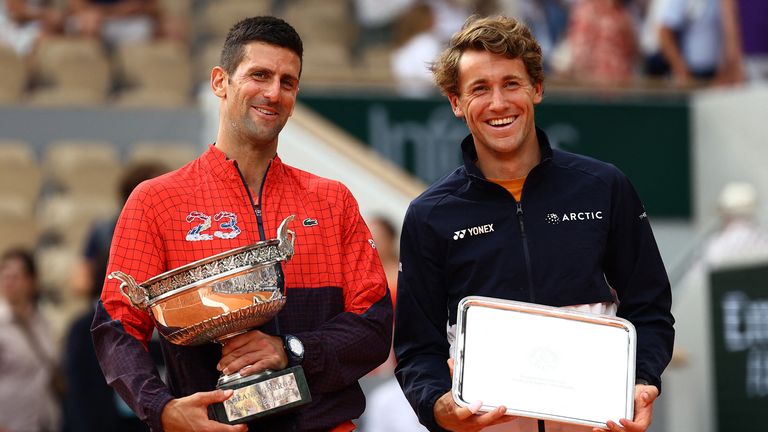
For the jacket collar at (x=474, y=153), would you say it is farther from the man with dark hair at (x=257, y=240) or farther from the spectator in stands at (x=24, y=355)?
the spectator in stands at (x=24, y=355)

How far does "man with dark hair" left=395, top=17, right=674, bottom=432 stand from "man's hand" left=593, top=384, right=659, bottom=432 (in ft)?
0.42

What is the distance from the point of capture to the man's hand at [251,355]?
3.77m

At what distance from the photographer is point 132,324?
387cm

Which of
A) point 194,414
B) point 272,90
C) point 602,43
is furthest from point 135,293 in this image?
point 602,43

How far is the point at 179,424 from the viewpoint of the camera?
3672mm

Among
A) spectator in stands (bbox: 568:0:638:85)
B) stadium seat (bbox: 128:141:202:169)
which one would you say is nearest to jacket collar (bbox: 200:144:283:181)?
stadium seat (bbox: 128:141:202:169)

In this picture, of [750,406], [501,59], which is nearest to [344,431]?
[501,59]

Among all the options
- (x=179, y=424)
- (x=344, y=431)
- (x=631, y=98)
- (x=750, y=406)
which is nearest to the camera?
(x=179, y=424)

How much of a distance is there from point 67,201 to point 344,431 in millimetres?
6612

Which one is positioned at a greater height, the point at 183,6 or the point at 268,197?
the point at 183,6

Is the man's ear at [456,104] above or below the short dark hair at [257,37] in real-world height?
below

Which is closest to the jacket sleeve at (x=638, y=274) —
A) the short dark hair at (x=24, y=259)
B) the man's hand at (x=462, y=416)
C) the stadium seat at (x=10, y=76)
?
the man's hand at (x=462, y=416)

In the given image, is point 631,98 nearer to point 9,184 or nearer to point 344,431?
point 9,184

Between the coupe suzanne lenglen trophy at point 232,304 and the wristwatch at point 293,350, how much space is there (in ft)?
0.16
